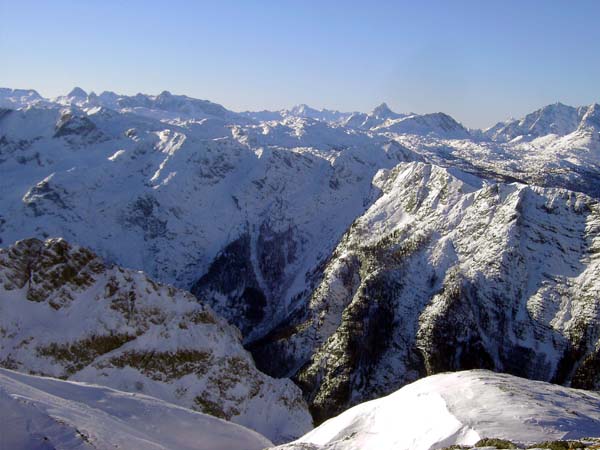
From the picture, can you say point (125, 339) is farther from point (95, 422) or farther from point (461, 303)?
point (461, 303)

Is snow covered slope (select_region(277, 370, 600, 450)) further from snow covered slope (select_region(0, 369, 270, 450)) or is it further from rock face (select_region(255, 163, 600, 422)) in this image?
rock face (select_region(255, 163, 600, 422))

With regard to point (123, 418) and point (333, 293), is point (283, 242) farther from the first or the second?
point (123, 418)

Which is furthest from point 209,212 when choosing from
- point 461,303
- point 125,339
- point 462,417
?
point 462,417

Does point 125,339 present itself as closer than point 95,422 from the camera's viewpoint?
No

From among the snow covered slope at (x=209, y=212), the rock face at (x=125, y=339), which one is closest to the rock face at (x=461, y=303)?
the rock face at (x=125, y=339)

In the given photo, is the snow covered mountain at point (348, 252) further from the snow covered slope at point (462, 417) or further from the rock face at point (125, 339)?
the snow covered slope at point (462, 417)

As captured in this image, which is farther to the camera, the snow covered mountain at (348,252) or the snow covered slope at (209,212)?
the snow covered slope at (209,212)

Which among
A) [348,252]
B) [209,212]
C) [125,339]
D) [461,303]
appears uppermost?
[209,212]

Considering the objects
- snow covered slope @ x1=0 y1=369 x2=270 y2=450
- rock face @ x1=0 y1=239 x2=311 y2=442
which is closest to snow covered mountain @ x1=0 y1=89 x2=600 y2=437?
rock face @ x1=0 y1=239 x2=311 y2=442
